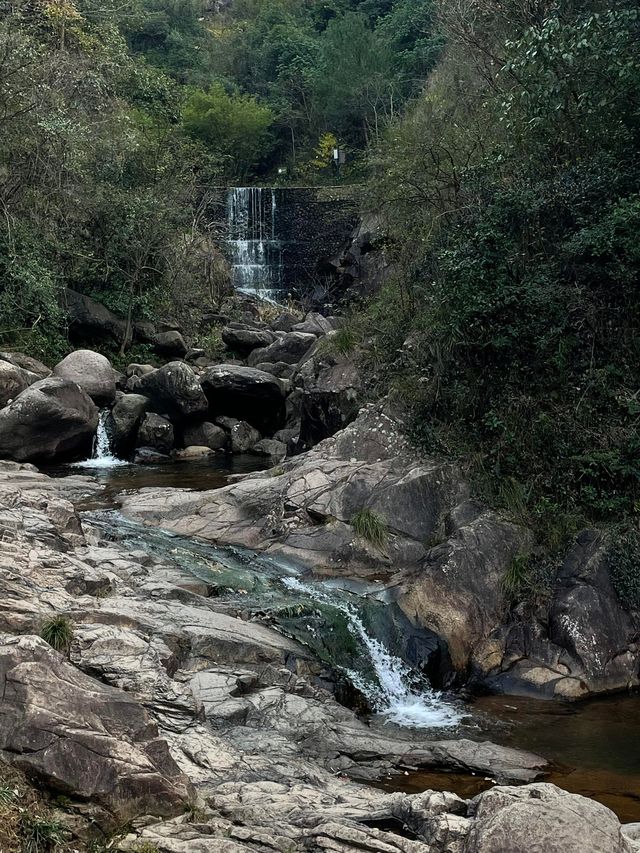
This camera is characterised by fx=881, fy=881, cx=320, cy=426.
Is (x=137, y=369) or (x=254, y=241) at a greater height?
(x=254, y=241)

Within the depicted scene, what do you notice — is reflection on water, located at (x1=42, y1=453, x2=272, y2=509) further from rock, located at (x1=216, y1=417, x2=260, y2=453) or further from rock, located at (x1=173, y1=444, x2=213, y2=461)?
rock, located at (x1=216, y1=417, x2=260, y2=453)

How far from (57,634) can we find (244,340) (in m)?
18.7

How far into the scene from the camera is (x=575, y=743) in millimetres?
7723

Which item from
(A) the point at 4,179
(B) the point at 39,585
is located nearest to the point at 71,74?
(A) the point at 4,179

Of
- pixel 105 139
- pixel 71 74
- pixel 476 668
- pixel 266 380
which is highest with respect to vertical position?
pixel 71 74

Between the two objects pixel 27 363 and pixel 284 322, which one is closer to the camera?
pixel 27 363

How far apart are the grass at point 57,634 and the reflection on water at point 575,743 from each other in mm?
2670

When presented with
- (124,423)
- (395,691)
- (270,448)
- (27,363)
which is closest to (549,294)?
(395,691)

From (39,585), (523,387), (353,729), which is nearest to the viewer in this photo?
(353,729)

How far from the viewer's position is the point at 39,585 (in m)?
8.09

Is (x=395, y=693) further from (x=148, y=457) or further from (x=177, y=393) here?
(x=177, y=393)

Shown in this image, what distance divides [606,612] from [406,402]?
4.52 meters

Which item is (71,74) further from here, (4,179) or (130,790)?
(130,790)


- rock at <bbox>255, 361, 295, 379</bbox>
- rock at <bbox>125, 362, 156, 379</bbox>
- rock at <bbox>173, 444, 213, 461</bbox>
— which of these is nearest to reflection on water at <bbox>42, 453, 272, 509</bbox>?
rock at <bbox>173, 444, 213, 461</bbox>
